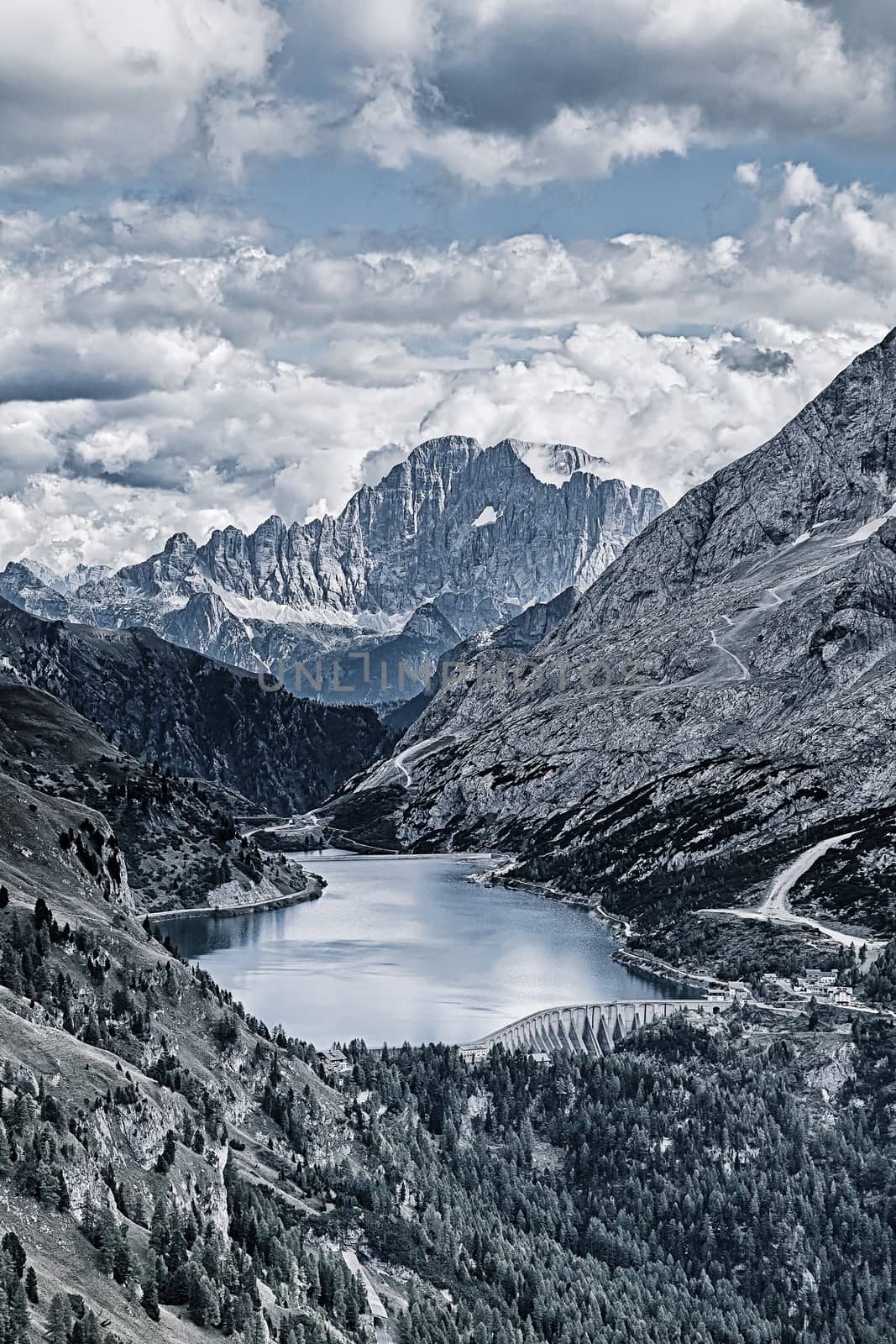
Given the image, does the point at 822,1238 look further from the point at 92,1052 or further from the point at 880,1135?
the point at 92,1052

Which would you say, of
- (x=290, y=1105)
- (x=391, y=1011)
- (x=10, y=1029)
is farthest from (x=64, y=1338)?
(x=391, y=1011)

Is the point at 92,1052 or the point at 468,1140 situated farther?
the point at 468,1140

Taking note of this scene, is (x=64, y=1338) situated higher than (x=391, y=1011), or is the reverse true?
(x=64, y=1338)

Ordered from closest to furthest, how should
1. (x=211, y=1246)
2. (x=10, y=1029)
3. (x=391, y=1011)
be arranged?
(x=211, y=1246) < (x=10, y=1029) < (x=391, y=1011)

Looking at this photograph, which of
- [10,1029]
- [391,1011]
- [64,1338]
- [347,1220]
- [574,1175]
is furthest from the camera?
[391,1011]

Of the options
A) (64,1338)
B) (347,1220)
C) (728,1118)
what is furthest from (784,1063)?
(64,1338)

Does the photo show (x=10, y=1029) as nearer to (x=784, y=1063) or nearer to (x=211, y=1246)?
(x=211, y=1246)

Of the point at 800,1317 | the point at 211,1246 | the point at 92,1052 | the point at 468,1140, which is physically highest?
the point at 92,1052
